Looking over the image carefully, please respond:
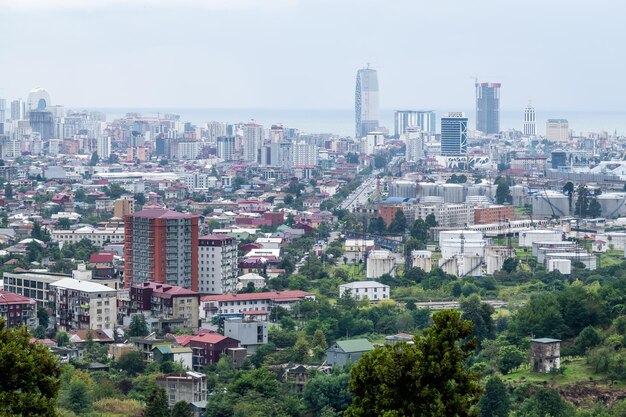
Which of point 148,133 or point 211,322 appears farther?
point 148,133

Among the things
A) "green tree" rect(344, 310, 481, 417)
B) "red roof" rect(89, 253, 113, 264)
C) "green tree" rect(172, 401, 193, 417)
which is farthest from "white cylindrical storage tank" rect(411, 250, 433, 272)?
"green tree" rect(344, 310, 481, 417)

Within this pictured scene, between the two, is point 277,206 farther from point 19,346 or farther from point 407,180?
point 19,346

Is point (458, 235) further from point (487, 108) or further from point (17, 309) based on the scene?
point (487, 108)

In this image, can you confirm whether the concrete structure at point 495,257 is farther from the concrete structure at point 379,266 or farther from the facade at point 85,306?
the facade at point 85,306

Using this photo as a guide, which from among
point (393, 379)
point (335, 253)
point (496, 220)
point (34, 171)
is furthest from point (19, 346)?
point (34, 171)

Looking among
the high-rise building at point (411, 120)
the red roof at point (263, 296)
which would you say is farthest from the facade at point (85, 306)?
the high-rise building at point (411, 120)
